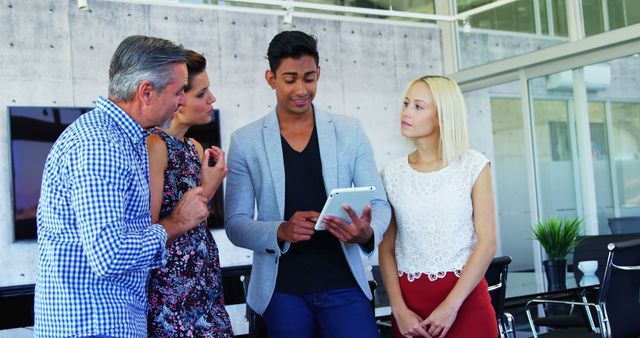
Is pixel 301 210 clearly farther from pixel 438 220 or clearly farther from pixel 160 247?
pixel 160 247

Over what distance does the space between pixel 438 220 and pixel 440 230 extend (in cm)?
3

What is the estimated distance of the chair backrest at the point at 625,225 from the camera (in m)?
7.26

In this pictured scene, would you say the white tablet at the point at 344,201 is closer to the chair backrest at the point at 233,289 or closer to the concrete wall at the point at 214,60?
the chair backrest at the point at 233,289

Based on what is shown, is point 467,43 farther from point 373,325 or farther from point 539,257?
point 373,325

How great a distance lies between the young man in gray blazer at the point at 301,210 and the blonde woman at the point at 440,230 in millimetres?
115

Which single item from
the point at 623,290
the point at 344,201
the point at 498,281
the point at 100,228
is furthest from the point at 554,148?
the point at 100,228

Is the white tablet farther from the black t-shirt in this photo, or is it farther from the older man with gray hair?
the older man with gray hair

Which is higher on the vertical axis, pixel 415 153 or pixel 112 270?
pixel 415 153

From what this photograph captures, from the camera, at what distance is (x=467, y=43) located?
9117mm

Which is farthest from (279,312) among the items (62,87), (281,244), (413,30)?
(413,30)

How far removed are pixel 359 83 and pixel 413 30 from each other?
3.34 feet

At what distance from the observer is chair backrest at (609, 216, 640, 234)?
23.8ft

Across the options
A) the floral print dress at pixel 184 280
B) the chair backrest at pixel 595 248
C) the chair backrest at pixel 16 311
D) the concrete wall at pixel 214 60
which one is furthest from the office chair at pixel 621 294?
the chair backrest at pixel 16 311

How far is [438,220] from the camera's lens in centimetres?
252
